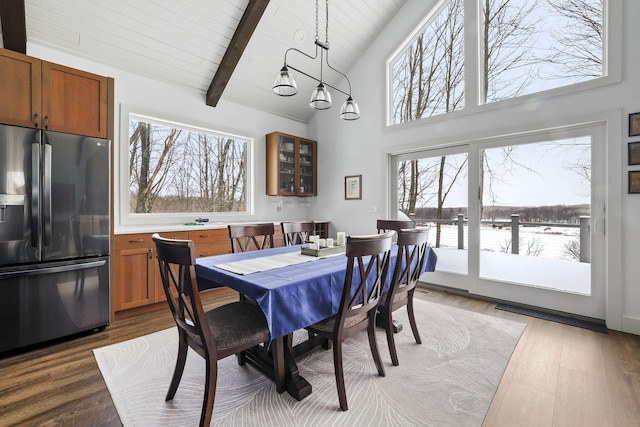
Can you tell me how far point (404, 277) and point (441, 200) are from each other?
87.8 inches

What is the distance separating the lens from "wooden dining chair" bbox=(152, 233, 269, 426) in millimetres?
1387

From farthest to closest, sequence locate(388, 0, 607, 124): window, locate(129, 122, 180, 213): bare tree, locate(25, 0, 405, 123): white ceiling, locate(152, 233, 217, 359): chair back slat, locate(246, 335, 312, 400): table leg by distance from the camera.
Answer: locate(129, 122, 180, 213): bare tree, locate(388, 0, 607, 124): window, locate(25, 0, 405, 123): white ceiling, locate(246, 335, 312, 400): table leg, locate(152, 233, 217, 359): chair back slat

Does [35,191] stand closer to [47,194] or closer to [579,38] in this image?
[47,194]

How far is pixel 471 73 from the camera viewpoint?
11.9 feet

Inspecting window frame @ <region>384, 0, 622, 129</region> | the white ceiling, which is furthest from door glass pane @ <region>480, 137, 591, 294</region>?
the white ceiling

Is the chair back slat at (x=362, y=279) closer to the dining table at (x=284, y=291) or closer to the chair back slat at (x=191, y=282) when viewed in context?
the dining table at (x=284, y=291)

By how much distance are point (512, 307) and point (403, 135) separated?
2.53 metres

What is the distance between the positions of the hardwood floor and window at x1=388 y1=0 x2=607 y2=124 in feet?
8.34

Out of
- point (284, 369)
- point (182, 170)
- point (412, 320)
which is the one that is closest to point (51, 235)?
point (182, 170)

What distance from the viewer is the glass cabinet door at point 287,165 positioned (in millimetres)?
4746

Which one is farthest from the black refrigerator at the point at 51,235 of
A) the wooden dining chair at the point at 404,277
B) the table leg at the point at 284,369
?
the wooden dining chair at the point at 404,277

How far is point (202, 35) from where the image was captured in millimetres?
3434

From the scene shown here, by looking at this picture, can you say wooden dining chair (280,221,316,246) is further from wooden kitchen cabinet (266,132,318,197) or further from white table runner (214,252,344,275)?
wooden kitchen cabinet (266,132,318,197)

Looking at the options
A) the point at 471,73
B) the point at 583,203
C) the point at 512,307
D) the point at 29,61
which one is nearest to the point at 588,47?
the point at 471,73
